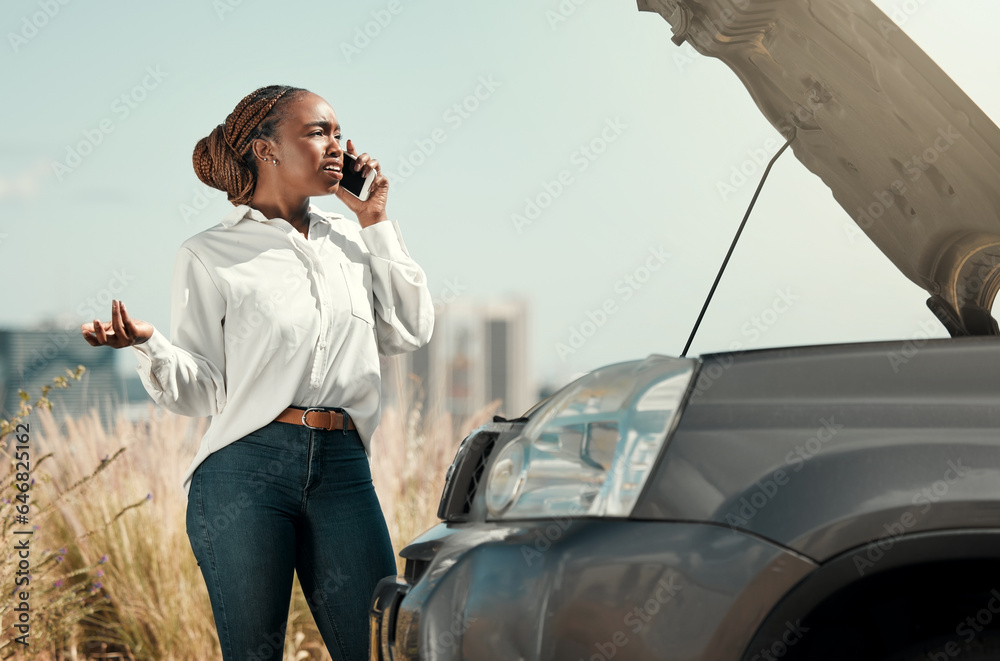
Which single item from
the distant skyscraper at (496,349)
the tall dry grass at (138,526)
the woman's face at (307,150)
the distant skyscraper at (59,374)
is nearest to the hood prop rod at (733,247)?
the woman's face at (307,150)

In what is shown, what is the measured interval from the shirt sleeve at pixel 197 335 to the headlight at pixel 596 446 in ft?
3.33

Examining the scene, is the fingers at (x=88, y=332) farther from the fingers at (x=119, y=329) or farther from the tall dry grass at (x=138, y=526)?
the tall dry grass at (x=138, y=526)

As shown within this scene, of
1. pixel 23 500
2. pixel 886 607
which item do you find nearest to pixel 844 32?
pixel 886 607

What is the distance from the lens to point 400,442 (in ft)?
16.1

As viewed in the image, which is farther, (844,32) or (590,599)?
(844,32)

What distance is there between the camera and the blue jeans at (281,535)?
2.13 metres

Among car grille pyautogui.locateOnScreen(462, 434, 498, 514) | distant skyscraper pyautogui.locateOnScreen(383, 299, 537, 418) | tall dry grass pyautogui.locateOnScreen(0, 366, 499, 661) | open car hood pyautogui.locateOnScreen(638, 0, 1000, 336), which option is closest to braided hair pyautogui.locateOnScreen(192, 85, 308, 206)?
open car hood pyautogui.locateOnScreen(638, 0, 1000, 336)

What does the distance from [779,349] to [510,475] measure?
49 centimetres

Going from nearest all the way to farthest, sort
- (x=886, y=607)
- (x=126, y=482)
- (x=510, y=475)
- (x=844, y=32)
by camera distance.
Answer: (x=886, y=607), (x=510, y=475), (x=844, y=32), (x=126, y=482)

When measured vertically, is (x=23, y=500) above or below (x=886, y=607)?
below

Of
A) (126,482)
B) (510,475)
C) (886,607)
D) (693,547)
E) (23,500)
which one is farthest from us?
(126,482)

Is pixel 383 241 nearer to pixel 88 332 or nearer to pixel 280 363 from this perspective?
pixel 280 363

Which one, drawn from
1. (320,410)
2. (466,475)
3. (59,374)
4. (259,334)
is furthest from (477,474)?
(59,374)

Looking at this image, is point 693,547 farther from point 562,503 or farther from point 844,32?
point 844,32
